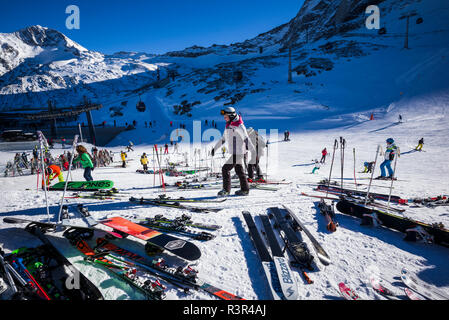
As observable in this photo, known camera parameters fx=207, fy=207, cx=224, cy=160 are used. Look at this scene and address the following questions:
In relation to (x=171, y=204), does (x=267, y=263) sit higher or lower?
lower

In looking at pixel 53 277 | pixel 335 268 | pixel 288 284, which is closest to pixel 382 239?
pixel 335 268

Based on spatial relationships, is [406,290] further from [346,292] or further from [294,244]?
[294,244]

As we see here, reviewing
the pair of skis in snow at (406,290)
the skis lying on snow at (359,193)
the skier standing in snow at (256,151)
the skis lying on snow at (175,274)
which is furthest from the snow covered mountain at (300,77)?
the skis lying on snow at (175,274)

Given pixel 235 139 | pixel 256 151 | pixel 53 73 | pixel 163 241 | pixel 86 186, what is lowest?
pixel 163 241

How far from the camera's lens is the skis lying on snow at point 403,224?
144 inches

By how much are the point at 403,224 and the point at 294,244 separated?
7.68ft

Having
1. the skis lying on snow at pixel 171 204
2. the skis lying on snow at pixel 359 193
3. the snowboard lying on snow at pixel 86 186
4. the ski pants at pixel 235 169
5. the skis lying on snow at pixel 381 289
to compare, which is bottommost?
the skis lying on snow at pixel 381 289

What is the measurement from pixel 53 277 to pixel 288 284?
313cm

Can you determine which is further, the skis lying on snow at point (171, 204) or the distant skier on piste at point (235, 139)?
the distant skier on piste at point (235, 139)

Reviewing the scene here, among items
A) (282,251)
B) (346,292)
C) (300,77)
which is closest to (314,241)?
(282,251)

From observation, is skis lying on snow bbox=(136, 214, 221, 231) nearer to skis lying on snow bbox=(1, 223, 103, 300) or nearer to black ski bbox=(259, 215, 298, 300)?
black ski bbox=(259, 215, 298, 300)

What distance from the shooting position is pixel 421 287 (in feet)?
9.00

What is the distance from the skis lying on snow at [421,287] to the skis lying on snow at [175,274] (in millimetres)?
2272

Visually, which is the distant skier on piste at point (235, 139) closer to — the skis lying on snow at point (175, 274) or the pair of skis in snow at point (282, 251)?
the pair of skis in snow at point (282, 251)
